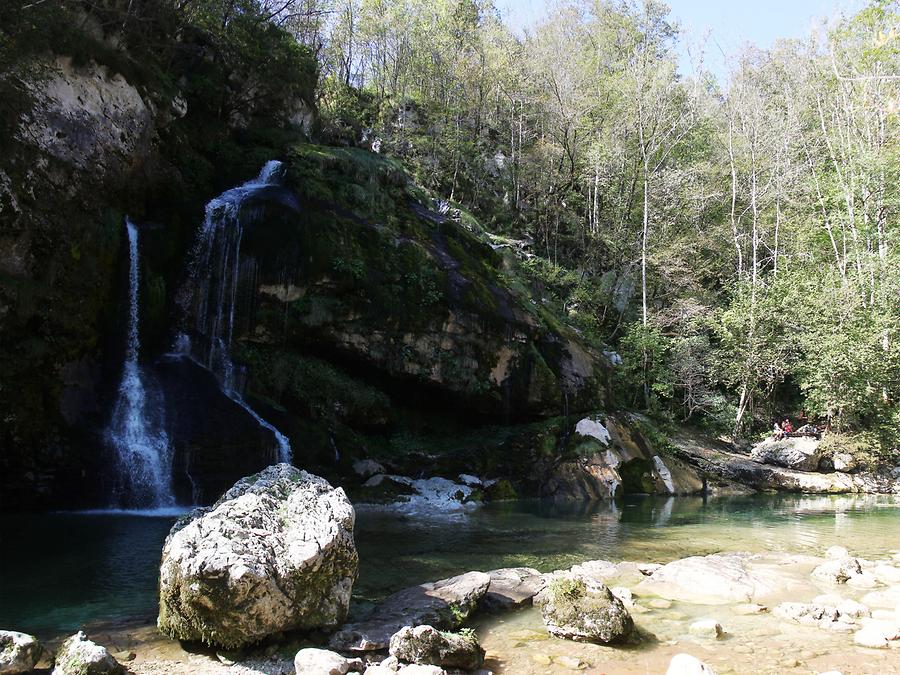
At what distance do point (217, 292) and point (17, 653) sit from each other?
38.5 ft

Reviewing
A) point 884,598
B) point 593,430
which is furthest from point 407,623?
point 593,430

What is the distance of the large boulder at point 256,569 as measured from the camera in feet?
16.7

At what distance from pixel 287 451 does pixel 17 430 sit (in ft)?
17.2

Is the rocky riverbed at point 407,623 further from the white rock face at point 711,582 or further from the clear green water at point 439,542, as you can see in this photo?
the clear green water at point 439,542

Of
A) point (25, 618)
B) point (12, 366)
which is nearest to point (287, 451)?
point (12, 366)

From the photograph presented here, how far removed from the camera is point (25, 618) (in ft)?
20.6

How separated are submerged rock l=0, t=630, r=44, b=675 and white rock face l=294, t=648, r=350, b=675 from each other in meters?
1.99

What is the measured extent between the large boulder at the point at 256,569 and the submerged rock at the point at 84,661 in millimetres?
643

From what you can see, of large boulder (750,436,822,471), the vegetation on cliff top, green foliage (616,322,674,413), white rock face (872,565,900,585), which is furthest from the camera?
green foliage (616,322,674,413)

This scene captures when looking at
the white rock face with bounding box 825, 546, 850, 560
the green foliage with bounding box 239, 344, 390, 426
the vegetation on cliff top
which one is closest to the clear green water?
the white rock face with bounding box 825, 546, 850, 560

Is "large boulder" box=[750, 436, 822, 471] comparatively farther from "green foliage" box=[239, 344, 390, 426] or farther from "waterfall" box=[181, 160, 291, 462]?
"waterfall" box=[181, 160, 291, 462]

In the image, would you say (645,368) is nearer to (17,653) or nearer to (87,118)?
(87,118)

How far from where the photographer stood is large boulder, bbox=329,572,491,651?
5.49 m

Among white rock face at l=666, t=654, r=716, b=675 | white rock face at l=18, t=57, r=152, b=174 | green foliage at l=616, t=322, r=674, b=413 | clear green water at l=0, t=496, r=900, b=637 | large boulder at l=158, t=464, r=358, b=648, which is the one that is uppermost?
Answer: white rock face at l=18, t=57, r=152, b=174
